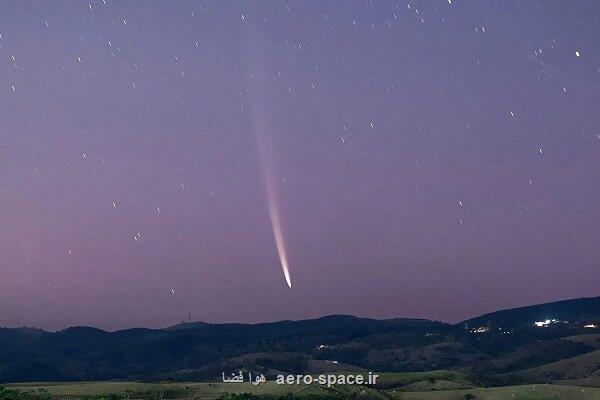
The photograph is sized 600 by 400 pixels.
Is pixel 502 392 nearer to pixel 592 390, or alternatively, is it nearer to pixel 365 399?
pixel 592 390

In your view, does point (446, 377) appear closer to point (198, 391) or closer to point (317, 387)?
point (317, 387)

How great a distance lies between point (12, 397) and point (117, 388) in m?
28.8

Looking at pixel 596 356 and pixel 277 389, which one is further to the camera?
pixel 596 356

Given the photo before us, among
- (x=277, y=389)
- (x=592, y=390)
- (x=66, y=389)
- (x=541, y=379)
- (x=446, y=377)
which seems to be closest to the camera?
(x=592, y=390)

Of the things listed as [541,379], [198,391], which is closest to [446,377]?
[541,379]

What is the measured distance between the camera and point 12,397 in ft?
346

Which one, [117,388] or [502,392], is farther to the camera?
[117,388]

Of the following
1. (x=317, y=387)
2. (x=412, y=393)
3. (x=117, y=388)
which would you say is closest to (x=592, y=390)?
(x=412, y=393)

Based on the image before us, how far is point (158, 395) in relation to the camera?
121m

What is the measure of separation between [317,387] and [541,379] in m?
81.2

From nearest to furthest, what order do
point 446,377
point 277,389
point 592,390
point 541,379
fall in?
point 592,390 → point 277,389 → point 446,377 → point 541,379

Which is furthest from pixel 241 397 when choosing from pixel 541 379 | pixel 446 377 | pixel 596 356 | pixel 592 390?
pixel 596 356

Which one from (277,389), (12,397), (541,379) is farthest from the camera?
(541,379)

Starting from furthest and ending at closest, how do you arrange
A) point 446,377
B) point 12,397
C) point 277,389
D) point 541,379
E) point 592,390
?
point 541,379, point 446,377, point 277,389, point 592,390, point 12,397
